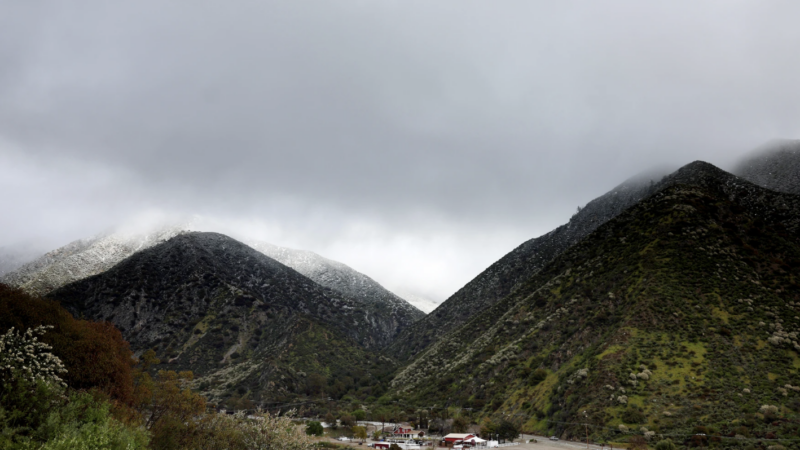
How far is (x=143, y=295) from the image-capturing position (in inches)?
6437

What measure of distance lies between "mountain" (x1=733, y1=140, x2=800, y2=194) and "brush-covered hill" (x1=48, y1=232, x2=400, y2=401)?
121 meters

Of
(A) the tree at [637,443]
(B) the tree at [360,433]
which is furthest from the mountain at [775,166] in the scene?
(B) the tree at [360,433]

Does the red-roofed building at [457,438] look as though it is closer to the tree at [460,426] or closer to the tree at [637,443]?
the tree at [460,426]

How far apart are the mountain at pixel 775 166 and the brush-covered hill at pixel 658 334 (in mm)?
18721

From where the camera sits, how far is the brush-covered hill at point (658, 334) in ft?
159

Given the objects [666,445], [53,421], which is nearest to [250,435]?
A: [53,421]

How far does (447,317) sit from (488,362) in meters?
69.0

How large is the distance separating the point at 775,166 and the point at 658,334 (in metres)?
103

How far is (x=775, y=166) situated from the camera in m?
126

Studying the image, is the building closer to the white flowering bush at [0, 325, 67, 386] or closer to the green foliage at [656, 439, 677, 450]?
the green foliage at [656, 439, 677, 450]

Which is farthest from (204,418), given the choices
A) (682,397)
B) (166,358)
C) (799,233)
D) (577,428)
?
(166,358)

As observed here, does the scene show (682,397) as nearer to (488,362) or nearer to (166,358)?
(488,362)

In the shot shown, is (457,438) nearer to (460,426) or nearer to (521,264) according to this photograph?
(460,426)

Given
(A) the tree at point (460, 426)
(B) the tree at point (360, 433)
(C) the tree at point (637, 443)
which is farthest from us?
(B) the tree at point (360, 433)
